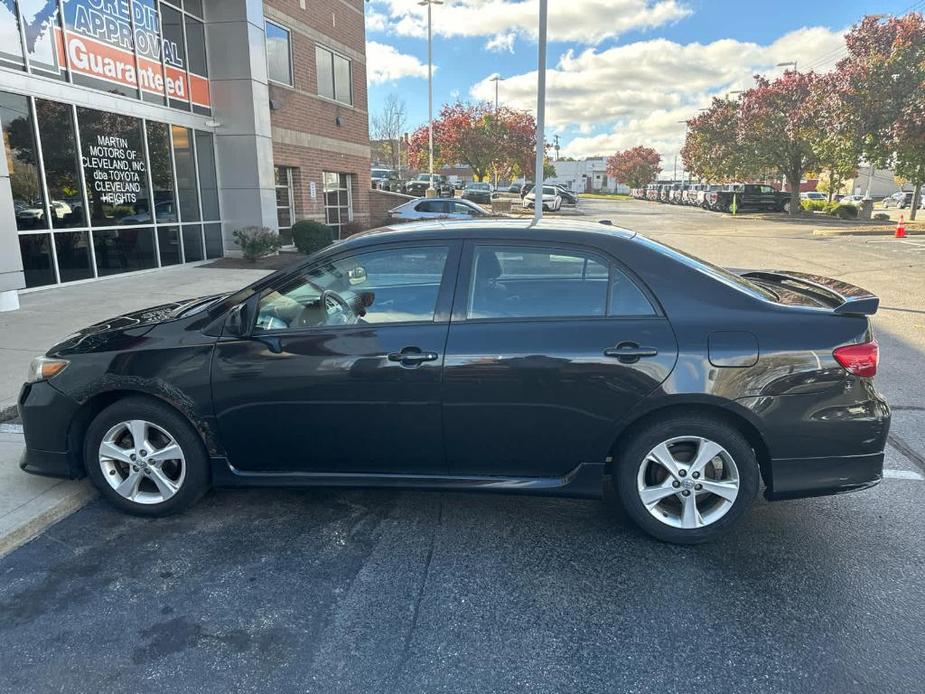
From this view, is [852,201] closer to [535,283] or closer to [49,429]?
[535,283]

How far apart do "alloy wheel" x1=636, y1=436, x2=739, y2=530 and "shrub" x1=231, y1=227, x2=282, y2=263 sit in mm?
12987

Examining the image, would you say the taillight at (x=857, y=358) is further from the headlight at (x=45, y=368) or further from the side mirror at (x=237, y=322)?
the headlight at (x=45, y=368)

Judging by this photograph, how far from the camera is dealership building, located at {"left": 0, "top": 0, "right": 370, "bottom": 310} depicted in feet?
33.9

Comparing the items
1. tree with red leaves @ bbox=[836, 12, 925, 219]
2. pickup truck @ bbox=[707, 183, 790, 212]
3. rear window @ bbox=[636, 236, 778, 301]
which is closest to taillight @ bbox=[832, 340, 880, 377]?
rear window @ bbox=[636, 236, 778, 301]

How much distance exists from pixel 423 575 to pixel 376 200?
21.1 meters

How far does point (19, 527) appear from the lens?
353 centimetres

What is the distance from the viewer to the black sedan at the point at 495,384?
3199 millimetres

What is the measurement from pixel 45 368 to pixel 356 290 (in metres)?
1.85

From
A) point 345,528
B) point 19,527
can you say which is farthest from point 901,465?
point 19,527

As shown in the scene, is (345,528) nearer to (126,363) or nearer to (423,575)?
(423,575)

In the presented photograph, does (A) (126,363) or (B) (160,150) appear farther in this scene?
(B) (160,150)

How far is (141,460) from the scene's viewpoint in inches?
142

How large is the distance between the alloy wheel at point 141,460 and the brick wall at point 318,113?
14.3 metres

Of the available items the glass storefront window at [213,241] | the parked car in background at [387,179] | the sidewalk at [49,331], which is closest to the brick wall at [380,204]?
the glass storefront window at [213,241]
